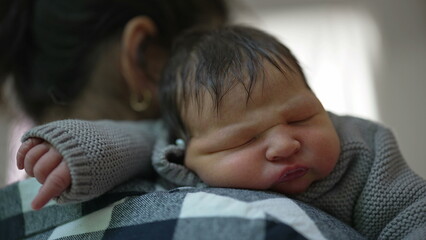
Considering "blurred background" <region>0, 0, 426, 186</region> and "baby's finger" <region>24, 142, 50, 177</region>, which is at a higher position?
"baby's finger" <region>24, 142, 50, 177</region>

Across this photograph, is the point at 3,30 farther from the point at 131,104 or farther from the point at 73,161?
the point at 73,161

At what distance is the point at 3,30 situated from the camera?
39.1 inches

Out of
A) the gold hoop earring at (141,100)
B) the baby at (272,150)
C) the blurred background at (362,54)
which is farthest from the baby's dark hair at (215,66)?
the blurred background at (362,54)

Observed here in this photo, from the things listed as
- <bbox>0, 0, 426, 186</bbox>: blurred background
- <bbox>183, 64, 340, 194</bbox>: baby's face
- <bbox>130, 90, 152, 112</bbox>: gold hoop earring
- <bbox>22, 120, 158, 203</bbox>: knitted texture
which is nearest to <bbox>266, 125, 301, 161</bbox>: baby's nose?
<bbox>183, 64, 340, 194</bbox>: baby's face

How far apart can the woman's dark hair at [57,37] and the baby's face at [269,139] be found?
467 millimetres

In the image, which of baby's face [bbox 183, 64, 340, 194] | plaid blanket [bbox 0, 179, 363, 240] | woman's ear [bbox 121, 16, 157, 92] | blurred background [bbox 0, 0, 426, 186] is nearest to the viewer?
plaid blanket [bbox 0, 179, 363, 240]

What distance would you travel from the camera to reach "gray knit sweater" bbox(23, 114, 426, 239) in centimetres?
55

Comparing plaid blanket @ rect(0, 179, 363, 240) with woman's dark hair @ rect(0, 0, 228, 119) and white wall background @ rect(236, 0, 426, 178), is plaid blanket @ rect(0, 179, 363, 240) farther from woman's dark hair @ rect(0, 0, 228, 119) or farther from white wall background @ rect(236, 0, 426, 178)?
white wall background @ rect(236, 0, 426, 178)

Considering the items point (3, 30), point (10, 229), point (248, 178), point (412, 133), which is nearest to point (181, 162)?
point (248, 178)

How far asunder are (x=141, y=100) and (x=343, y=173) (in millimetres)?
510

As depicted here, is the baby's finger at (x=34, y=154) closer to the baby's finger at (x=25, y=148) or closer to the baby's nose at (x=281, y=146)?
the baby's finger at (x=25, y=148)

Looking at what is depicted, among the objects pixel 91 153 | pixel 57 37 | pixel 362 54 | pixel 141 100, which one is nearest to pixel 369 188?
pixel 91 153

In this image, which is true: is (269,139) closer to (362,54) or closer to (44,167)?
(44,167)

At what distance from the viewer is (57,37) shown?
97cm
